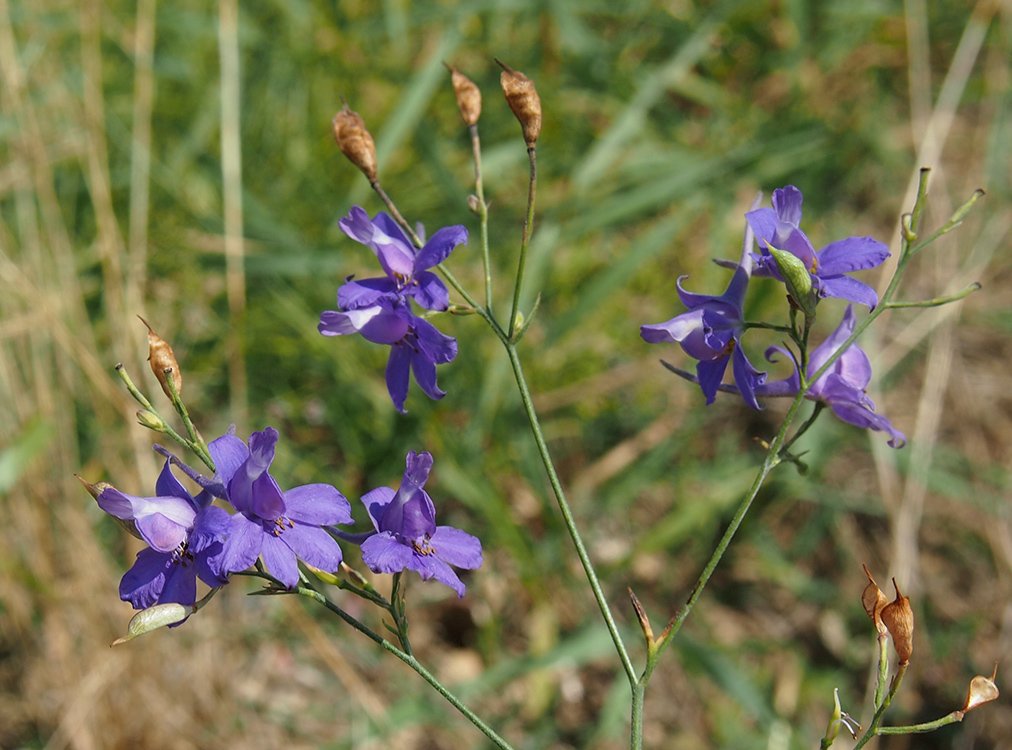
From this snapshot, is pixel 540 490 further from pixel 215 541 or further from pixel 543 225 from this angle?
pixel 215 541

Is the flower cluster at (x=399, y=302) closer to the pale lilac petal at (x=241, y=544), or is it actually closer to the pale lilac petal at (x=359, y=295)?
the pale lilac petal at (x=359, y=295)

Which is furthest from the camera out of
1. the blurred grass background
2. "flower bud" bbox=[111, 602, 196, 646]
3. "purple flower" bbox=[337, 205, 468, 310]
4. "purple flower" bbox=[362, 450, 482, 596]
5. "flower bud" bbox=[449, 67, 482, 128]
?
the blurred grass background

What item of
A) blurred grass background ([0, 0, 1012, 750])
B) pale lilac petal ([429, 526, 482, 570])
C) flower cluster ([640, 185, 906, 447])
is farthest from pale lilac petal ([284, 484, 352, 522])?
blurred grass background ([0, 0, 1012, 750])

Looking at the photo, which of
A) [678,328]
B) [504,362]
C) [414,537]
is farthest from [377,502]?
[504,362]

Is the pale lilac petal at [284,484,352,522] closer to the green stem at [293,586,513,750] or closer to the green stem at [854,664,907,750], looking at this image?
the green stem at [293,586,513,750]

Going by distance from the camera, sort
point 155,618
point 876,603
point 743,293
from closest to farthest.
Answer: point 155,618, point 876,603, point 743,293

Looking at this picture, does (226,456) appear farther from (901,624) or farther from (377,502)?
(901,624)
